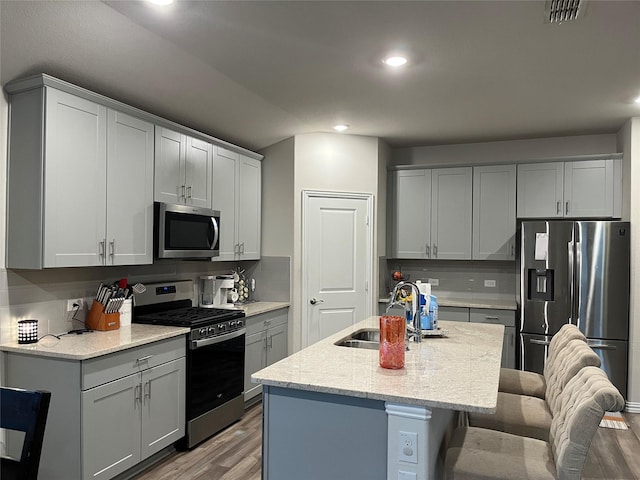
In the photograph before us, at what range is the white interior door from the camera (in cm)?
485

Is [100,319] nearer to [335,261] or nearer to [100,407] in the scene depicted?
[100,407]

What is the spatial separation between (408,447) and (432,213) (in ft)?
12.1

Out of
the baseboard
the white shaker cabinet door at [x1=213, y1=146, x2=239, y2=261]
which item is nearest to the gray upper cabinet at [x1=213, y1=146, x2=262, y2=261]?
the white shaker cabinet door at [x1=213, y1=146, x2=239, y2=261]

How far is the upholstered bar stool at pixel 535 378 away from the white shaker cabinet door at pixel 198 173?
8.68ft

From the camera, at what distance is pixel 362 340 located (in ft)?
10.4

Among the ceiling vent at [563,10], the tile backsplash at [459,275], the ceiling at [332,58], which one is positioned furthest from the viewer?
the tile backsplash at [459,275]

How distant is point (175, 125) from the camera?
369 cm

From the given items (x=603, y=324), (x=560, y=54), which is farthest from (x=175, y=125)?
(x=603, y=324)

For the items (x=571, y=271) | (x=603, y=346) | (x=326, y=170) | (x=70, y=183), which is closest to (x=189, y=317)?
(x=70, y=183)

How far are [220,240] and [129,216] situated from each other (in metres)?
1.13

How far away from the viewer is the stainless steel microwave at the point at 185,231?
137 inches

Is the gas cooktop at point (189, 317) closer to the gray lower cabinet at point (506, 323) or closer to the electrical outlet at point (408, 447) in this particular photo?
the electrical outlet at point (408, 447)

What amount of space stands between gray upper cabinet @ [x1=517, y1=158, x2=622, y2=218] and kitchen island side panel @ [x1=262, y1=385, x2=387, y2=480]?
3657 mm

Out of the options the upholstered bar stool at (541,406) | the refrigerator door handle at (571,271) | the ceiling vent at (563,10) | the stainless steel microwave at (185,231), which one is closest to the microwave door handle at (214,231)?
the stainless steel microwave at (185,231)
